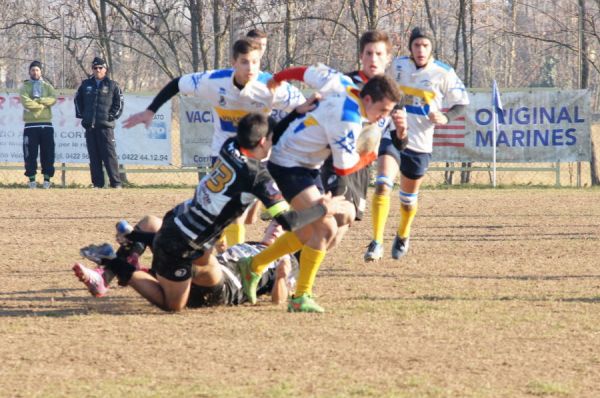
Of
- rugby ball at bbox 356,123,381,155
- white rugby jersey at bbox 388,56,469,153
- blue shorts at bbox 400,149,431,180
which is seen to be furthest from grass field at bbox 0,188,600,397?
white rugby jersey at bbox 388,56,469,153

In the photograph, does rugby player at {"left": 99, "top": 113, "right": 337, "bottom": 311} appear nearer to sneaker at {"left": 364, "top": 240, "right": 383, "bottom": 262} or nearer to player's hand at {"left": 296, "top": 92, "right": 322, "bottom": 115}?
player's hand at {"left": 296, "top": 92, "right": 322, "bottom": 115}

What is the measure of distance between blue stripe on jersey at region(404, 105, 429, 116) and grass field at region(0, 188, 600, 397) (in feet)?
4.64

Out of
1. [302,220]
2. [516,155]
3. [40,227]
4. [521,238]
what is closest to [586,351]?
[302,220]

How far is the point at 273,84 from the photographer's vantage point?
8.23 metres

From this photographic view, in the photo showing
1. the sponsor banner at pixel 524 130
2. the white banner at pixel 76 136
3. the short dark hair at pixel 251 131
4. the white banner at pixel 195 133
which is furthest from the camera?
the white banner at pixel 76 136

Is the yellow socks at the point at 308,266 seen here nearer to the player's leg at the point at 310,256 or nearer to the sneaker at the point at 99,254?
the player's leg at the point at 310,256

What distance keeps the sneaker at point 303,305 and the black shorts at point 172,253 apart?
0.77 m

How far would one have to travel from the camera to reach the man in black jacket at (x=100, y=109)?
1888 centimetres

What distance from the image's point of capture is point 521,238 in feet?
39.0

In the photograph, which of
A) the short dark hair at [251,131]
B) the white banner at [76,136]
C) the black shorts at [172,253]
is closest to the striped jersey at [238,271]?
the black shorts at [172,253]

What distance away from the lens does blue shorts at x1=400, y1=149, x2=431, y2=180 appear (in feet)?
32.0

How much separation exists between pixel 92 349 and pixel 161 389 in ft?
3.53

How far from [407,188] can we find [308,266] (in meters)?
2.88

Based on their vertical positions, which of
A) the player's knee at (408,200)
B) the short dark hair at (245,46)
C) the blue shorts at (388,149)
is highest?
the short dark hair at (245,46)
